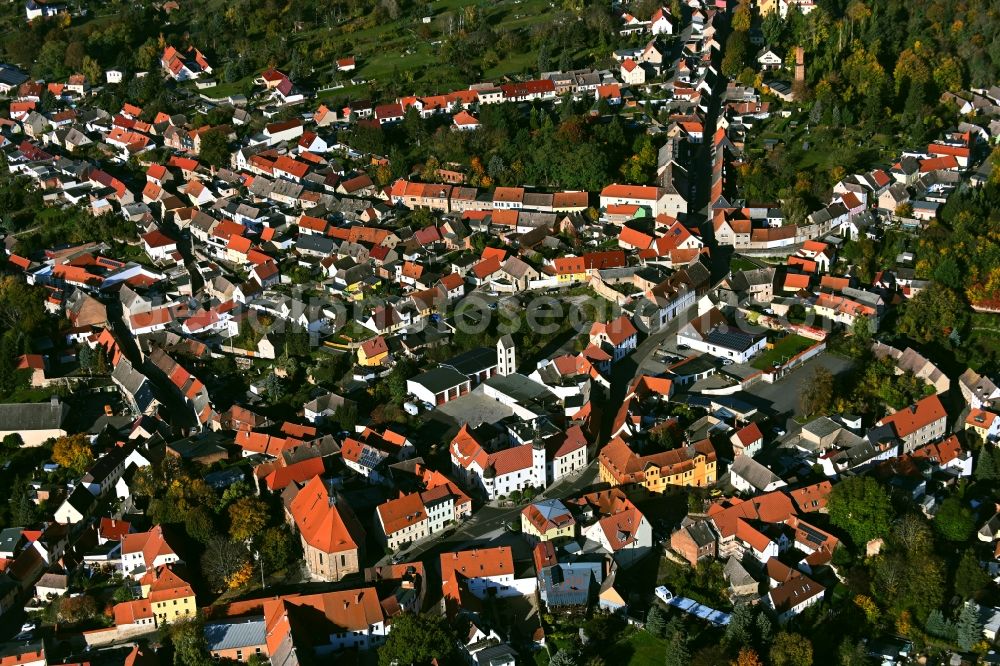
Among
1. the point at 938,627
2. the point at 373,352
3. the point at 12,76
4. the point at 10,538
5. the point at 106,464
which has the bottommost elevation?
the point at 938,627

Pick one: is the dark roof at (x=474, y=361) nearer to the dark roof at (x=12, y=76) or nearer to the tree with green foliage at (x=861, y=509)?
the tree with green foliage at (x=861, y=509)

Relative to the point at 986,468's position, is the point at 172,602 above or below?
above

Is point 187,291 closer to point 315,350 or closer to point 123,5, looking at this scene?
point 315,350

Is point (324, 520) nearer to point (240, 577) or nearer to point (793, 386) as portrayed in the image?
point (240, 577)

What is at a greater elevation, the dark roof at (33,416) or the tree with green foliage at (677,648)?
the dark roof at (33,416)

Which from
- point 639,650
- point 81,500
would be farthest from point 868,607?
point 81,500

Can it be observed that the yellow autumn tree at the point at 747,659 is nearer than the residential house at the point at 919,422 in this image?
Yes

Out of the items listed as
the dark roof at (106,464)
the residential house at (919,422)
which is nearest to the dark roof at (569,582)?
the residential house at (919,422)

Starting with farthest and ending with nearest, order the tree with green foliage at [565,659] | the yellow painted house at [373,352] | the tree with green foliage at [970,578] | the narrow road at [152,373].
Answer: the yellow painted house at [373,352]
the narrow road at [152,373]
the tree with green foliage at [970,578]
the tree with green foliage at [565,659]
